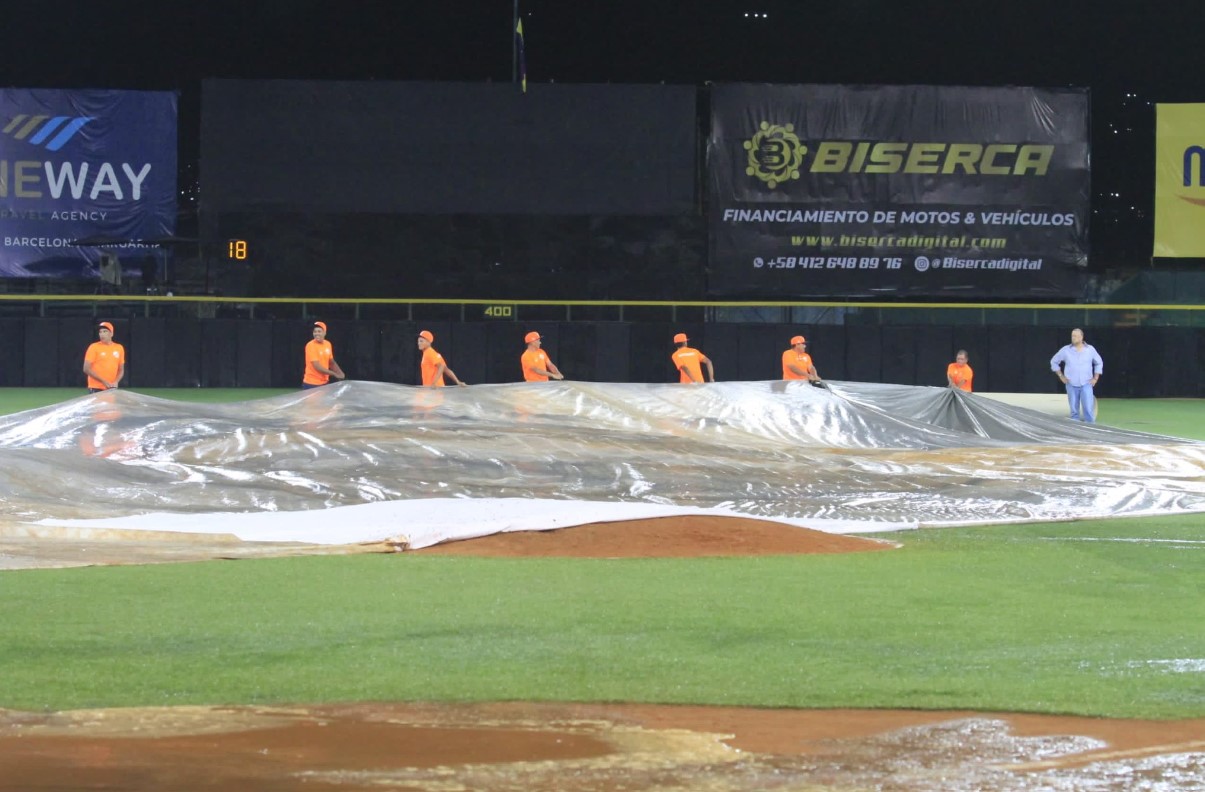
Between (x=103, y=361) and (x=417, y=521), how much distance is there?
950 centimetres

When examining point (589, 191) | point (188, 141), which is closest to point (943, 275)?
point (589, 191)

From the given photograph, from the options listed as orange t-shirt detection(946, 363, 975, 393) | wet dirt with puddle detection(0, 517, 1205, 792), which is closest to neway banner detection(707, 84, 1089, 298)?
orange t-shirt detection(946, 363, 975, 393)

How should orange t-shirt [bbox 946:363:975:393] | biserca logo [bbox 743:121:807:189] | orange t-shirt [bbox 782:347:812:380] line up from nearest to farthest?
orange t-shirt [bbox 782:347:812:380] → orange t-shirt [bbox 946:363:975:393] → biserca logo [bbox 743:121:807:189]

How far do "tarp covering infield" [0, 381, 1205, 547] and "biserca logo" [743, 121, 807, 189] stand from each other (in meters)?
13.5

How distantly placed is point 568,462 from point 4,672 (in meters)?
7.31

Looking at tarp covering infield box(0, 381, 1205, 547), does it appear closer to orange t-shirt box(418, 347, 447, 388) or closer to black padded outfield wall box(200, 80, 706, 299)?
orange t-shirt box(418, 347, 447, 388)

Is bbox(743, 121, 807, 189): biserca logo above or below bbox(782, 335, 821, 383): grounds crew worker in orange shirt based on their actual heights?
above

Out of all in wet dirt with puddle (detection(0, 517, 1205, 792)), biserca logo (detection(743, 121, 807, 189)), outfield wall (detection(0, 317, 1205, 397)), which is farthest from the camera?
outfield wall (detection(0, 317, 1205, 397))

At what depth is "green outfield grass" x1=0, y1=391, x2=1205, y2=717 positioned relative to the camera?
630cm

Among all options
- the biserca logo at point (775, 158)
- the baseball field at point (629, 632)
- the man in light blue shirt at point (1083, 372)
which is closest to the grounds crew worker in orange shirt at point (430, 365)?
the man in light blue shirt at point (1083, 372)

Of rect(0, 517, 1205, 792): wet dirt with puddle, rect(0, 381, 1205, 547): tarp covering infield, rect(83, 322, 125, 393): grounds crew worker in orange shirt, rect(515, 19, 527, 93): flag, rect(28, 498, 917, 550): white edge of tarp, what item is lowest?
rect(0, 517, 1205, 792): wet dirt with puddle

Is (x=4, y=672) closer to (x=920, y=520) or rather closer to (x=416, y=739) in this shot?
(x=416, y=739)

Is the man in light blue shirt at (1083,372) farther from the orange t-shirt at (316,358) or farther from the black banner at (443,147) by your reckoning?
the orange t-shirt at (316,358)

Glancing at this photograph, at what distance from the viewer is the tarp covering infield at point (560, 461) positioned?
11.4 metres
